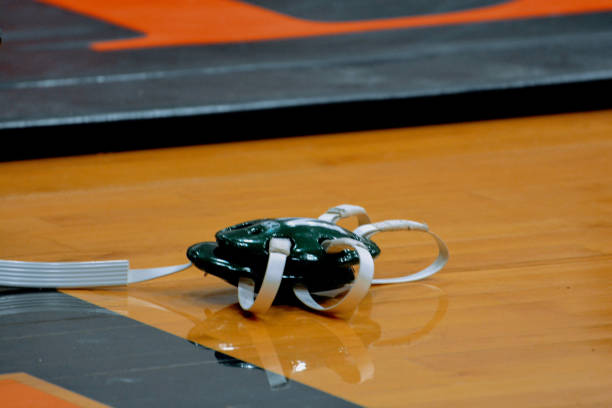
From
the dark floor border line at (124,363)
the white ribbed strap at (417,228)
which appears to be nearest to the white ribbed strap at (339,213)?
the white ribbed strap at (417,228)

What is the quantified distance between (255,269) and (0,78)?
70.0 inches

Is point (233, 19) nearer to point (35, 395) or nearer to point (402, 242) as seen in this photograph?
point (402, 242)

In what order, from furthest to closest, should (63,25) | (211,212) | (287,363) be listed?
(63,25)
(211,212)
(287,363)

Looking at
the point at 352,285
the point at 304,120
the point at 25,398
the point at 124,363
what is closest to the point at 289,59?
the point at 304,120

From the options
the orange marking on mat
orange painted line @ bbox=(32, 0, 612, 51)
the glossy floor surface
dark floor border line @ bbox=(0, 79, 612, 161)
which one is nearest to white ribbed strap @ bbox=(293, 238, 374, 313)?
the glossy floor surface

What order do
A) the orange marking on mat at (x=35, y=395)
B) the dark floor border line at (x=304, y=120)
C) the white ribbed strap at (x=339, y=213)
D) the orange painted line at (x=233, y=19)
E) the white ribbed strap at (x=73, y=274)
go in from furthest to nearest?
the orange painted line at (x=233, y=19), the dark floor border line at (x=304, y=120), the white ribbed strap at (x=339, y=213), the white ribbed strap at (x=73, y=274), the orange marking on mat at (x=35, y=395)

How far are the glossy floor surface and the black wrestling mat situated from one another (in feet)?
0.32

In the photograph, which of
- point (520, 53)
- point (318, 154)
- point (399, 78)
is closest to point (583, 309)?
point (318, 154)

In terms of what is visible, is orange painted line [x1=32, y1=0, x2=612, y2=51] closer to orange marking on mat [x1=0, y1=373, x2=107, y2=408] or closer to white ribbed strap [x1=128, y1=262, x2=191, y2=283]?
white ribbed strap [x1=128, y1=262, x2=191, y2=283]

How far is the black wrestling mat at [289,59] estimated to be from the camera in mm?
2471

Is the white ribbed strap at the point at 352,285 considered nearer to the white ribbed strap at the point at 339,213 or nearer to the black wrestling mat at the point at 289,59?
the white ribbed strap at the point at 339,213

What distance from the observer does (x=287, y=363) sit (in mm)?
1039

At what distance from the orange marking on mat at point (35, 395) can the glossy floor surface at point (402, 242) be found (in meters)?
0.08

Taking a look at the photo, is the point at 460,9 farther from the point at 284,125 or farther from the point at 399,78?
the point at 284,125
